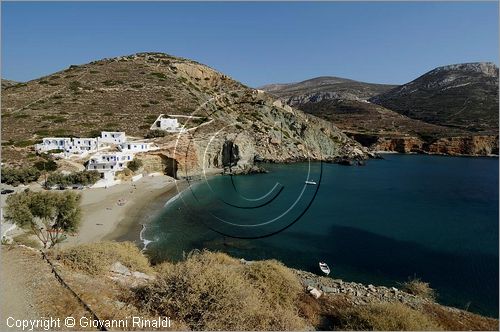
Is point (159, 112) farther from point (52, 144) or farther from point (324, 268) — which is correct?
point (324, 268)

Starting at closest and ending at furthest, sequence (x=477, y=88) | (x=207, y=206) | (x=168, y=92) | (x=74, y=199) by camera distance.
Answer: (x=74, y=199), (x=207, y=206), (x=168, y=92), (x=477, y=88)

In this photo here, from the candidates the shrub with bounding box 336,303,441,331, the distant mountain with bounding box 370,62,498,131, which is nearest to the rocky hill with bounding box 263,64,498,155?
the distant mountain with bounding box 370,62,498,131

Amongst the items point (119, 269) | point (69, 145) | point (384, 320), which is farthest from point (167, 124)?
point (384, 320)

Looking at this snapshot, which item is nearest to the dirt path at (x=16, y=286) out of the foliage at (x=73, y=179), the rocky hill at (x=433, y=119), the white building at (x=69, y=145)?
the foliage at (x=73, y=179)

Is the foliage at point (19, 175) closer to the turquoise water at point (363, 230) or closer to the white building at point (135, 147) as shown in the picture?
the white building at point (135, 147)

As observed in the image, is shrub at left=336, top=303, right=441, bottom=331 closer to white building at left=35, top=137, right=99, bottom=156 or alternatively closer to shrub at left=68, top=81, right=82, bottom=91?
white building at left=35, top=137, right=99, bottom=156

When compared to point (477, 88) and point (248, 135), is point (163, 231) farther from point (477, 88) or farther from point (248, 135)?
point (477, 88)

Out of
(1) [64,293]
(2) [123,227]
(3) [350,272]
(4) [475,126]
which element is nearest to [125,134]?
(2) [123,227]
